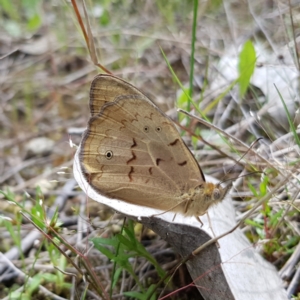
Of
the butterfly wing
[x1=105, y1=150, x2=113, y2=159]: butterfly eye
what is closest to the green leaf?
the butterfly wing

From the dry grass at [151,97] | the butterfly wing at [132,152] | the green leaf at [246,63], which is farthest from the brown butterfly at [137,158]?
the green leaf at [246,63]

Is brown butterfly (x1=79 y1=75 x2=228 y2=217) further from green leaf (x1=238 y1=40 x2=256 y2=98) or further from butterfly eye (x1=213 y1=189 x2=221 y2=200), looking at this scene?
green leaf (x1=238 y1=40 x2=256 y2=98)

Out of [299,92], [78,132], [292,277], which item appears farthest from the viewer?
[78,132]

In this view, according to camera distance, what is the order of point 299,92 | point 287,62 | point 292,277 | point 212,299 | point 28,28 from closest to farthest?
point 212,299, point 292,277, point 299,92, point 287,62, point 28,28

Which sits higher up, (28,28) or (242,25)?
(28,28)

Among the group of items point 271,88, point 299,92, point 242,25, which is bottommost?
point 299,92

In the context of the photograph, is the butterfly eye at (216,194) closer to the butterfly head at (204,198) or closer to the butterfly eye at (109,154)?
the butterfly head at (204,198)

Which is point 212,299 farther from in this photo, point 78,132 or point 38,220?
point 78,132

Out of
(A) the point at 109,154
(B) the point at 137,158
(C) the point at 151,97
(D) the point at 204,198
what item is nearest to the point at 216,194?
(D) the point at 204,198

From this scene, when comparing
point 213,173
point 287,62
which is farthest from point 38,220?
point 287,62
